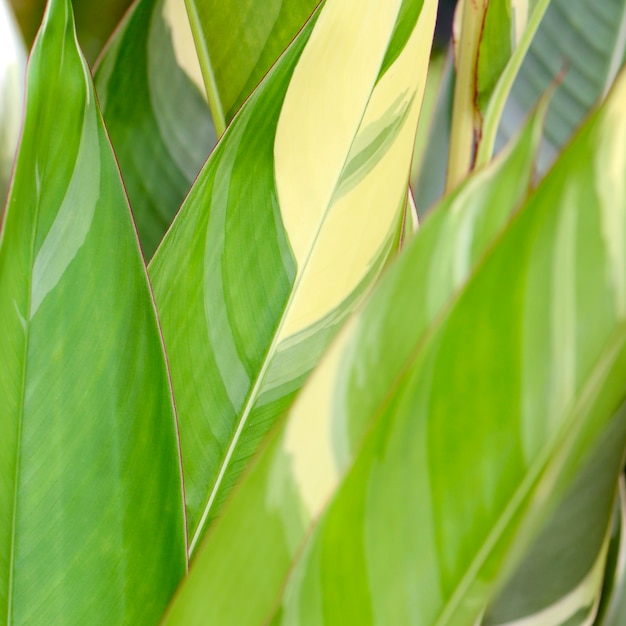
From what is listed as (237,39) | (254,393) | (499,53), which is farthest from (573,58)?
(254,393)

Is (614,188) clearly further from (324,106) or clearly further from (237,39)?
(237,39)

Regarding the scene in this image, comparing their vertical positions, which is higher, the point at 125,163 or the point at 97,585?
the point at 125,163

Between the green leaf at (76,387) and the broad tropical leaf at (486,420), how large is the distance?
0.09m

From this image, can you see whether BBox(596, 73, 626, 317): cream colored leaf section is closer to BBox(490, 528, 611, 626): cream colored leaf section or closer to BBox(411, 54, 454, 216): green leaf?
BBox(490, 528, 611, 626): cream colored leaf section

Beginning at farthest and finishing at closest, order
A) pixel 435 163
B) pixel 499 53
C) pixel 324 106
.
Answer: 1. pixel 435 163
2. pixel 499 53
3. pixel 324 106

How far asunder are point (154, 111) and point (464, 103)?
20cm

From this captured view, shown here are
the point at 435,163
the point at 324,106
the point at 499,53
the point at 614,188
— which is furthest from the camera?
the point at 435,163

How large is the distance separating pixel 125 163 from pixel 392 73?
220mm

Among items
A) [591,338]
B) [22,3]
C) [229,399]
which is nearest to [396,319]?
[591,338]

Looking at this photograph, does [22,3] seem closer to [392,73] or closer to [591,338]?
[392,73]

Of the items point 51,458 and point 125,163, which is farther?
point 125,163

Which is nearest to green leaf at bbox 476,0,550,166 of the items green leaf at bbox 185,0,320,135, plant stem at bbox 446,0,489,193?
plant stem at bbox 446,0,489,193

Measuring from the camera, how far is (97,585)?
0.26 metres

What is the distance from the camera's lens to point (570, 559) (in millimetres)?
248
